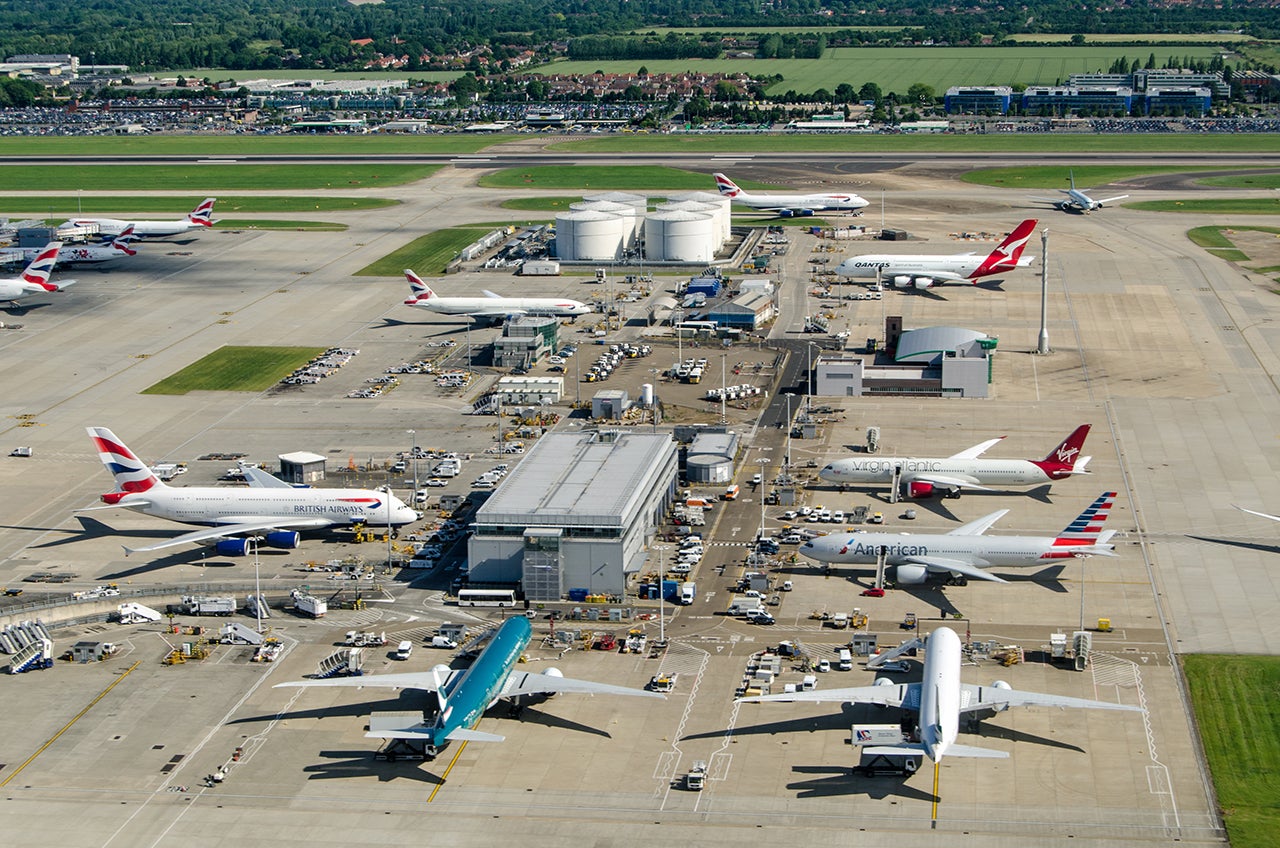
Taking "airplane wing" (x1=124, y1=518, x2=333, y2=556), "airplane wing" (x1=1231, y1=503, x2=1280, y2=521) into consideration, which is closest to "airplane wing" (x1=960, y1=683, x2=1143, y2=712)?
"airplane wing" (x1=1231, y1=503, x2=1280, y2=521)

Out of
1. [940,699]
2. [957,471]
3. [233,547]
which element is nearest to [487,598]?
[233,547]

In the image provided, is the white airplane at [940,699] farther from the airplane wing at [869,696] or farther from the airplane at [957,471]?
the airplane at [957,471]

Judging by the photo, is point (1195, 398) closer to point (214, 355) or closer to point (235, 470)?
point (235, 470)

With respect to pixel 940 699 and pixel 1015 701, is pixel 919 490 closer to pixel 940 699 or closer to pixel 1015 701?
pixel 1015 701

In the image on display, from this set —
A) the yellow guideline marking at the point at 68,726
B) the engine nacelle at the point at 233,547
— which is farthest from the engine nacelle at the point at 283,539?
the yellow guideline marking at the point at 68,726

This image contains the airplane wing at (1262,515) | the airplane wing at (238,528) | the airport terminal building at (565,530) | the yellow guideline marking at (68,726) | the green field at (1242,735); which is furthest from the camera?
the airplane wing at (238,528)

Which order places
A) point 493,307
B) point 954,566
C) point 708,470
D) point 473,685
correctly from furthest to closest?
point 493,307, point 708,470, point 954,566, point 473,685
